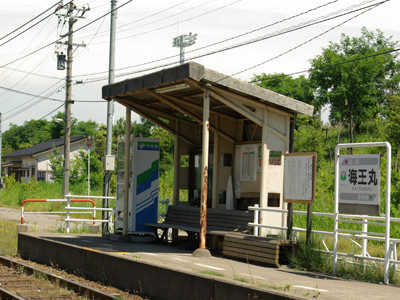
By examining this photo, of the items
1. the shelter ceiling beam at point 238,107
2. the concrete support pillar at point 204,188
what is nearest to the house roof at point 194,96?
the shelter ceiling beam at point 238,107

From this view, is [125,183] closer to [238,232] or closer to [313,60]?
[238,232]

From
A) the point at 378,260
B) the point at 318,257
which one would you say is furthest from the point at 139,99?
the point at 378,260

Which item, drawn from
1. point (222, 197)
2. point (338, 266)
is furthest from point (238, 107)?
point (338, 266)

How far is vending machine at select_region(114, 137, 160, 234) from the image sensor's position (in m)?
16.2

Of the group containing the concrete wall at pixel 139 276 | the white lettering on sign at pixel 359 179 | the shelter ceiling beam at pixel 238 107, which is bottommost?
the concrete wall at pixel 139 276

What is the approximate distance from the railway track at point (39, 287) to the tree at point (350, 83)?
39344 millimetres

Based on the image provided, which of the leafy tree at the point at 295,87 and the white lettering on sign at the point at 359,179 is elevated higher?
the leafy tree at the point at 295,87

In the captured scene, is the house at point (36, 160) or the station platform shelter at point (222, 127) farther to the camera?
the house at point (36, 160)

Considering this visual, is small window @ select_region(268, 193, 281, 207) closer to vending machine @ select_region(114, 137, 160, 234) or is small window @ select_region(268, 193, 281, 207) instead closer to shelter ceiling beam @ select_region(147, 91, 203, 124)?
shelter ceiling beam @ select_region(147, 91, 203, 124)

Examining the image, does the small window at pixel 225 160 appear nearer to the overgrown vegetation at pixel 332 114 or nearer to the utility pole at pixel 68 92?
the overgrown vegetation at pixel 332 114

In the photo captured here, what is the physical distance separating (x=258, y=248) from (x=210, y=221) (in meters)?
2.98

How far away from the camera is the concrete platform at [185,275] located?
8148mm

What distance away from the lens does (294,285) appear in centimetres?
894

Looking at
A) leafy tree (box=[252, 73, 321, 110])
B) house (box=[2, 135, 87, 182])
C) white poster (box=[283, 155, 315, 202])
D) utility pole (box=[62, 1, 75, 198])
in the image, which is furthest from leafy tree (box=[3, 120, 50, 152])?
white poster (box=[283, 155, 315, 202])
